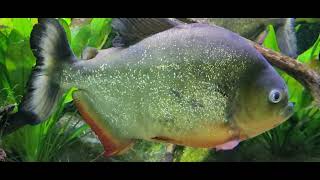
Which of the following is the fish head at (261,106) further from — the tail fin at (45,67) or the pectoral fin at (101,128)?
the tail fin at (45,67)

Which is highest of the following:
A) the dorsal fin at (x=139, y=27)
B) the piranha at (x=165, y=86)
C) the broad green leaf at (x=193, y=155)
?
the dorsal fin at (x=139, y=27)

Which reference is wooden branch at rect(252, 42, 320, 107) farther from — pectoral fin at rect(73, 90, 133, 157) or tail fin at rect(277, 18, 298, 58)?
pectoral fin at rect(73, 90, 133, 157)

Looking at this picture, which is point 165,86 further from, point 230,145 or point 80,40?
point 80,40

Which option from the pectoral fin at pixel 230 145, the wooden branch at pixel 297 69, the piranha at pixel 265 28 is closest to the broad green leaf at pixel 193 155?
the wooden branch at pixel 297 69

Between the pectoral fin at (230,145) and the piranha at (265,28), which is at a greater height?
the pectoral fin at (230,145)

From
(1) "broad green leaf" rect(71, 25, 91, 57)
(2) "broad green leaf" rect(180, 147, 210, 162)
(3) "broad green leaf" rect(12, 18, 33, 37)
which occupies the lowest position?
(2) "broad green leaf" rect(180, 147, 210, 162)

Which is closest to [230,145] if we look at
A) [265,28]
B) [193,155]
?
[193,155]

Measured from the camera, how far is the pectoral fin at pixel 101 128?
4.56ft

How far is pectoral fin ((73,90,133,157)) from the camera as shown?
139 centimetres

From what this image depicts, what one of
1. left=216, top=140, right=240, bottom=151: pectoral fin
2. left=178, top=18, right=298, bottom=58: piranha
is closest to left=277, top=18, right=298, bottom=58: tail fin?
left=178, top=18, right=298, bottom=58: piranha

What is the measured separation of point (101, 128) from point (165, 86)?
290 millimetres

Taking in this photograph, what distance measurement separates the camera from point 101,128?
55.7 inches

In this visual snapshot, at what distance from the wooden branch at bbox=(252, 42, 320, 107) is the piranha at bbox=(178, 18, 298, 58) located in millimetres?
525
